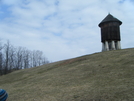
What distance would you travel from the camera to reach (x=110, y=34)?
3130 centimetres

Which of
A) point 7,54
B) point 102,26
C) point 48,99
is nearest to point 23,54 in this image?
point 7,54

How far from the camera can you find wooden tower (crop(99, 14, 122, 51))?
31.2 metres

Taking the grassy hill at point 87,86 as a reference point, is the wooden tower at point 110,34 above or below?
above

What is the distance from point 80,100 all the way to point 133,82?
4244 mm

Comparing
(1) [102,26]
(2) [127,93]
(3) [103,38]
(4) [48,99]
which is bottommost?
(4) [48,99]

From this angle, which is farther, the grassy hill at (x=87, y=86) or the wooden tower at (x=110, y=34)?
the wooden tower at (x=110, y=34)

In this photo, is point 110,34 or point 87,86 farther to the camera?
point 110,34

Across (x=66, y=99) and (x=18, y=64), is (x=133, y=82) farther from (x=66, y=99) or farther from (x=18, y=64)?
(x=18, y=64)

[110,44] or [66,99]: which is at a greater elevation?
[110,44]

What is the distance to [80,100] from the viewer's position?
8164 mm

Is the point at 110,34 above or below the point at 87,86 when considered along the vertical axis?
above

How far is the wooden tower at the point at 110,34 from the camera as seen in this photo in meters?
31.2

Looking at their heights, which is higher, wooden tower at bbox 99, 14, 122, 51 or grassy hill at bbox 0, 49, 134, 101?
wooden tower at bbox 99, 14, 122, 51

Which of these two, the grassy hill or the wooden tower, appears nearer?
the grassy hill
